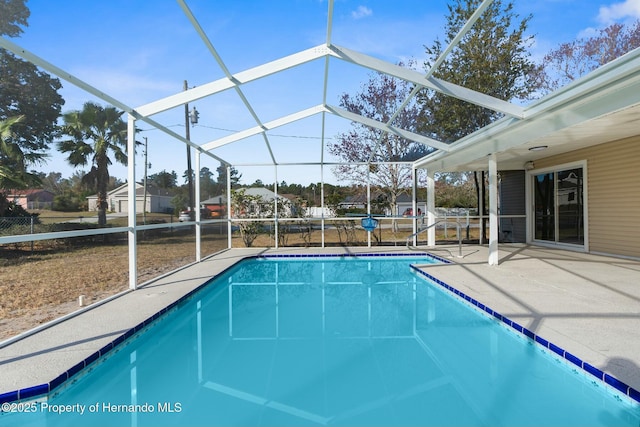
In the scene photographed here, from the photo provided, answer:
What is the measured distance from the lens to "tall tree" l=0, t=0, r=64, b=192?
3.08 metres

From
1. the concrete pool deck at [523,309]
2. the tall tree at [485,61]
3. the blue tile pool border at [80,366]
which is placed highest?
the tall tree at [485,61]

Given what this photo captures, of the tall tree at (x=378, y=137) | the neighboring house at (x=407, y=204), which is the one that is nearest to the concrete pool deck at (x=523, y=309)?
the tall tree at (x=378, y=137)

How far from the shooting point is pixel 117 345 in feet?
10.8

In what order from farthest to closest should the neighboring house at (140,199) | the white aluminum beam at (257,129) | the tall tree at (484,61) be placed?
the tall tree at (484,61)
the white aluminum beam at (257,129)
the neighboring house at (140,199)

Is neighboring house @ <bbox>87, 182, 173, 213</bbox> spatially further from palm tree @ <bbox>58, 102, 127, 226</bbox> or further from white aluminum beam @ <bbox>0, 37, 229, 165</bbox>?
white aluminum beam @ <bbox>0, 37, 229, 165</bbox>

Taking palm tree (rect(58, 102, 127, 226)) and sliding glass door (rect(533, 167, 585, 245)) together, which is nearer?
palm tree (rect(58, 102, 127, 226))

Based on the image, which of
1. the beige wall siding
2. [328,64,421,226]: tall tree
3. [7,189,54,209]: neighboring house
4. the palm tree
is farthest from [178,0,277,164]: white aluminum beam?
[328,64,421,226]: tall tree

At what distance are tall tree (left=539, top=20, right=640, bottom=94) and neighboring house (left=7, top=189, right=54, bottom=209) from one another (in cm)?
1645

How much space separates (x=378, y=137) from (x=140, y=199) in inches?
411

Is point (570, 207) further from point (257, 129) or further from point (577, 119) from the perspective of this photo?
point (257, 129)

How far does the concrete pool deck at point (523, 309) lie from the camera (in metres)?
2.73

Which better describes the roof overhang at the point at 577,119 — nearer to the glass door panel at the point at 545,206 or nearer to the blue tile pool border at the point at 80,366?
the glass door panel at the point at 545,206

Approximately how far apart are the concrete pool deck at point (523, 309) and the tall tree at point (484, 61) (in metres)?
6.16

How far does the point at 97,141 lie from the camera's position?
184 inches
